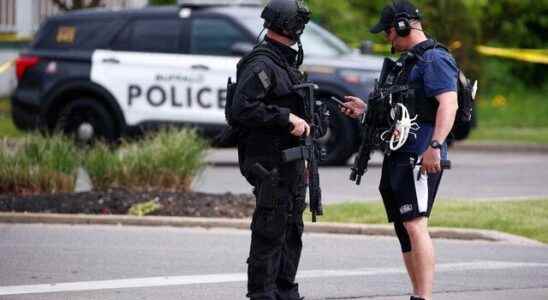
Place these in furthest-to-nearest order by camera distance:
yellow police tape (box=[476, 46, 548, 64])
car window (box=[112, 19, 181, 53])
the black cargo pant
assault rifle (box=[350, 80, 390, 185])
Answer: yellow police tape (box=[476, 46, 548, 64]) < car window (box=[112, 19, 181, 53]) < assault rifle (box=[350, 80, 390, 185]) < the black cargo pant

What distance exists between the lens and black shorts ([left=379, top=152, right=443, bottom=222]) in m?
8.26

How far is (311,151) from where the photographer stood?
26.8ft

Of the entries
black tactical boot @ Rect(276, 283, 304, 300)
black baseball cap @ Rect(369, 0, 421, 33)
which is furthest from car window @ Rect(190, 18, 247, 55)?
black tactical boot @ Rect(276, 283, 304, 300)

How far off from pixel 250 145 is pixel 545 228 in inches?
183

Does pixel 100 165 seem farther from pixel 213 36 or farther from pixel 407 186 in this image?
pixel 407 186

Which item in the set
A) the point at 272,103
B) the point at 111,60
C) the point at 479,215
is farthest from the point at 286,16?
the point at 111,60

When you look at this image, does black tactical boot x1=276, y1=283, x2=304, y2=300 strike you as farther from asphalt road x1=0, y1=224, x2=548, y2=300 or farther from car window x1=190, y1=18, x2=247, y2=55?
car window x1=190, y1=18, x2=247, y2=55

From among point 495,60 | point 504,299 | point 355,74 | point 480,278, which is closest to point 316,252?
point 480,278

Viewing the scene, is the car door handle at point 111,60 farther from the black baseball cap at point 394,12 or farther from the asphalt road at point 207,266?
the black baseball cap at point 394,12

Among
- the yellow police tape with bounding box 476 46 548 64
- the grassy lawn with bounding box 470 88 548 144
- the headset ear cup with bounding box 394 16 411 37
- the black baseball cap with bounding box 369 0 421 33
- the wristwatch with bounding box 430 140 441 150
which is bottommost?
the grassy lawn with bounding box 470 88 548 144

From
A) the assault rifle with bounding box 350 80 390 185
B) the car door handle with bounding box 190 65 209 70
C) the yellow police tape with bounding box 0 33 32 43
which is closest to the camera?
the assault rifle with bounding box 350 80 390 185

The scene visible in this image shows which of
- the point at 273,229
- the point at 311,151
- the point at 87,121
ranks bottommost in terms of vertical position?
the point at 87,121

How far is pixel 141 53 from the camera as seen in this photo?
19.3 metres

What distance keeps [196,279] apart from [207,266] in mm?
628
